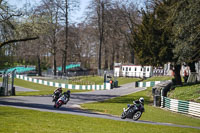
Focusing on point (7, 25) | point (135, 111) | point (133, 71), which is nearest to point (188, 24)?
point (135, 111)

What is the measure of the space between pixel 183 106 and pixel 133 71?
3224cm

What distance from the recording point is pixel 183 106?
22391 mm

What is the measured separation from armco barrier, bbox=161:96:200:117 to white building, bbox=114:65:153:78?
27345 mm

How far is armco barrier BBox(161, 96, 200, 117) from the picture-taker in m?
21.3

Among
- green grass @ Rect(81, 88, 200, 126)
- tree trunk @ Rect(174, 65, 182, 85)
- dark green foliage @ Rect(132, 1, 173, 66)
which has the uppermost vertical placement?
dark green foliage @ Rect(132, 1, 173, 66)

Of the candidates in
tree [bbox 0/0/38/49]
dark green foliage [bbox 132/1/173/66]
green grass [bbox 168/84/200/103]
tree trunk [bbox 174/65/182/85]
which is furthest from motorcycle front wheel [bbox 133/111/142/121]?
tree trunk [bbox 174/65/182/85]

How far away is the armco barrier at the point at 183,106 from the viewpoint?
21325mm

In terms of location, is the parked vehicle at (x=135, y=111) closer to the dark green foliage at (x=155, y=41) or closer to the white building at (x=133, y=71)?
the dark green foliage at (x=155, y=41)

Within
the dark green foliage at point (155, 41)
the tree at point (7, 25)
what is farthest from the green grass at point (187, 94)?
the tree at point (7, 25)

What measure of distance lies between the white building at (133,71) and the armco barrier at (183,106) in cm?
2734

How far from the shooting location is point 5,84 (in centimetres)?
3250

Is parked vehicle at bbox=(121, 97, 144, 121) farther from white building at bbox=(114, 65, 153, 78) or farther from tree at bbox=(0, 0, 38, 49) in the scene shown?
white building at bbox=(114, 65, 153, 78)

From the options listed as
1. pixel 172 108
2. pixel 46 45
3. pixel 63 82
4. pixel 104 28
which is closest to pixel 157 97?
pixel 172 108

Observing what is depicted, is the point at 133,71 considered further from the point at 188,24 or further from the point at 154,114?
the point at 154,114
